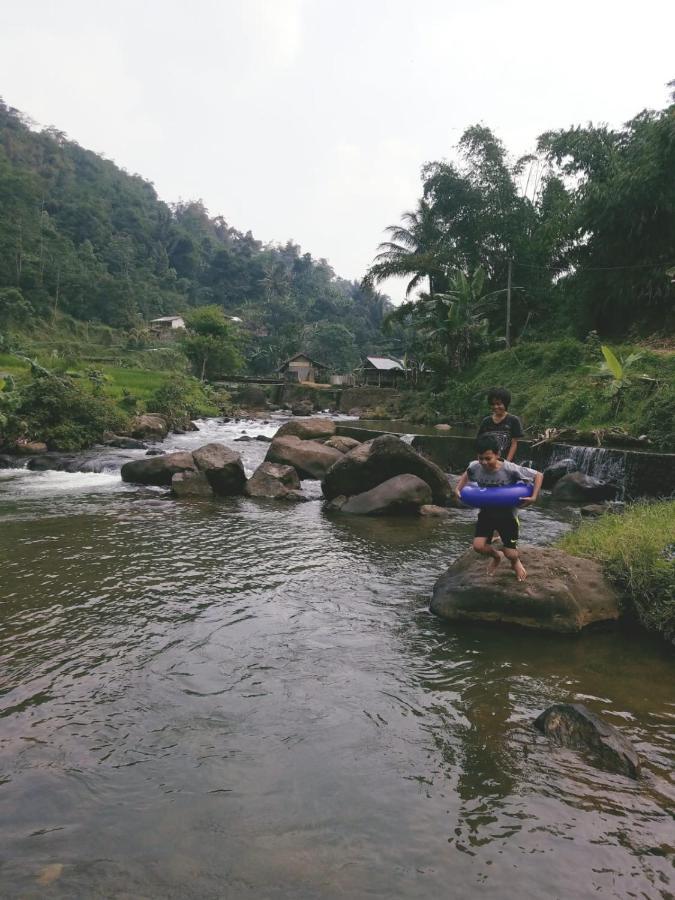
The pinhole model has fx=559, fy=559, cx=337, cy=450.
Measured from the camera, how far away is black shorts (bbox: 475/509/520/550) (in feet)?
19.9

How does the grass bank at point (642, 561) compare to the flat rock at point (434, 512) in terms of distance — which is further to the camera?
the flat rock at point (434, 512)

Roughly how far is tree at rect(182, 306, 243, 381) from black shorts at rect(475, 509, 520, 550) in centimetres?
4809

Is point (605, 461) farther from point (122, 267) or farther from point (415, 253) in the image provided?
point (122, 267)

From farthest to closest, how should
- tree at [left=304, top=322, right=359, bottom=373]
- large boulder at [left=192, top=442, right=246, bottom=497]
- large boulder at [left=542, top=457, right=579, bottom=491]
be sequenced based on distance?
tree at [left=304, top=322, right=359, bottom=373] → large boulder at [left=542, top=457, right=579, bottom=491] → large boulder at [left=192, top=442, right=246, bottom=497]

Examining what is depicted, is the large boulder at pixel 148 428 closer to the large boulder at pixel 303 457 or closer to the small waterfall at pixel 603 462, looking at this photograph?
the large boulder at pixel 303 457

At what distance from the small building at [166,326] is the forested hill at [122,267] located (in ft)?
5.90

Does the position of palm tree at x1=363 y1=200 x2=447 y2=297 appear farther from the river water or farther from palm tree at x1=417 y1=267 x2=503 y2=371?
the river water

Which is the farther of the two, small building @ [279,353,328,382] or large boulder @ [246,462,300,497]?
small building @ [279,353,328,382]

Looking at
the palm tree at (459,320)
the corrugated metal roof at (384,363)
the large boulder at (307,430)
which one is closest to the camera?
the large boulder at (307,430)

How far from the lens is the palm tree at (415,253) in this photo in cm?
4341

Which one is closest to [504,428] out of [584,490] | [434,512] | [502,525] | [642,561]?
[502,525]

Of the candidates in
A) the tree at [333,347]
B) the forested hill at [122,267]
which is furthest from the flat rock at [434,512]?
the tree at [333,347]

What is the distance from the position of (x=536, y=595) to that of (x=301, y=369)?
5975 centimetres

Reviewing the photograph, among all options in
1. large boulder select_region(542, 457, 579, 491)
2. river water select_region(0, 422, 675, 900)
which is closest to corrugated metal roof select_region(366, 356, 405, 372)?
large boulder select_region(542, 457, 579, 491)
